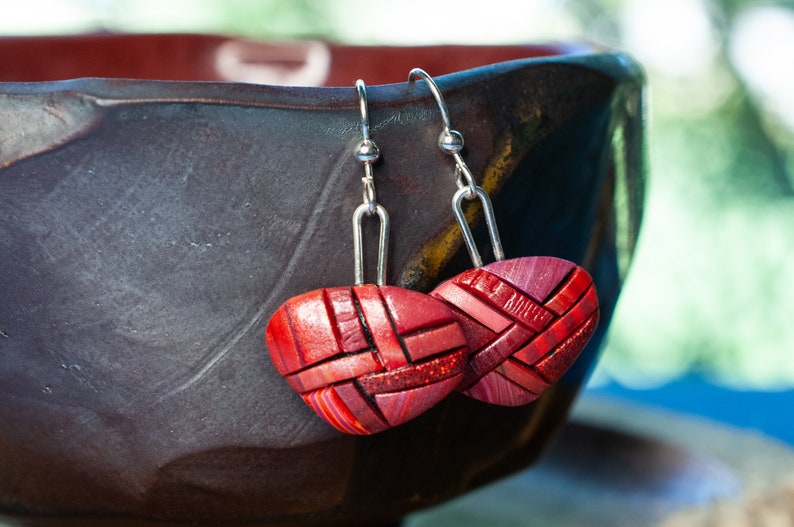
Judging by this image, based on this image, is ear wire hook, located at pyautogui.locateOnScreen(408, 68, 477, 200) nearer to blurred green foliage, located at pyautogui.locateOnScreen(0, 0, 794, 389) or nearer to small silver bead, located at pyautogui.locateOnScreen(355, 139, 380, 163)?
small silver bead, located at pyautogui.locateOnScreen(355, 139, 380, 163)

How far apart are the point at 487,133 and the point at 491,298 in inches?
3.4

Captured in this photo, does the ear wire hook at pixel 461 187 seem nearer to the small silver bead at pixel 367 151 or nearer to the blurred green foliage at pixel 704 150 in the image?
the small silver bead at pixel 367 151

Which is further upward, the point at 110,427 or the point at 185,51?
the point at 185,51

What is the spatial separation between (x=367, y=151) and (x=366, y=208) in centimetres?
3

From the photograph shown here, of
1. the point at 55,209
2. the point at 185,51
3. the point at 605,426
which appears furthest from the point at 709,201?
the point at 55,209

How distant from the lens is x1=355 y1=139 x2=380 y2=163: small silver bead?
1.31ft

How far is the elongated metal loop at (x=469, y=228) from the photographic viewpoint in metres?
0.42

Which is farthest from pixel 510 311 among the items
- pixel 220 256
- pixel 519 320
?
pixel 220 256

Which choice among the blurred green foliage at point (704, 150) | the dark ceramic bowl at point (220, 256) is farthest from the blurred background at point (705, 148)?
the dark ceramic bowl at point (220, 256)

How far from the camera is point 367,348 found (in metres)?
0.38

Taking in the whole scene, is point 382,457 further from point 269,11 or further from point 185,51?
point 269,11

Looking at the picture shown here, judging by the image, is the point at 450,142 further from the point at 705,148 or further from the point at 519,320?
the point at 705,148

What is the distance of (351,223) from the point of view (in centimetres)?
41

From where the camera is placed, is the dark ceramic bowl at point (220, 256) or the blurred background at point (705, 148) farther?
the blurred background at point (705, 148)
